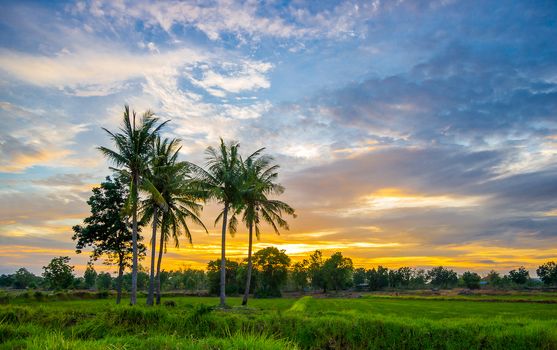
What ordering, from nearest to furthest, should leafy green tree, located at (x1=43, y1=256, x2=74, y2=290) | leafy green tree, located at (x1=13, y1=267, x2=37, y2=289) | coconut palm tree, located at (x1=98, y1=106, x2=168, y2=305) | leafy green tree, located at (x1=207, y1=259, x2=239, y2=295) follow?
1. coconut palm tree, located at (x1=98, y1=106, x2=168, y2=305)
2. leafy green tree, located at (x1=43, y1=256, x2=74, y2=290)
3. leafy green tree, located at (x1=207, y1=259, x2=239, y2=295)
4. leafy green tree, located at (x1=13, y1=267, x2=37, y2=289)

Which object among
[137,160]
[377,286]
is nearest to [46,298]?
[137,160]

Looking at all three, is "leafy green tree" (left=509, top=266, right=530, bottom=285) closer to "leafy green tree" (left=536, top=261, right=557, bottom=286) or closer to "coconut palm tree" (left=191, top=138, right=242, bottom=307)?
"leafy green tree" (left=536, top=261, right=557, bottom=286)

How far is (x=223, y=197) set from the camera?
31.1 m

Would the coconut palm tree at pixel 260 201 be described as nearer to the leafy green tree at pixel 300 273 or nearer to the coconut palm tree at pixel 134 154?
the coconut palm tree at pixel 134 154

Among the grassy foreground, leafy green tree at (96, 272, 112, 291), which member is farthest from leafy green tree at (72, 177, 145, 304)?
leafy green tree at (96, 272, 112, 291)

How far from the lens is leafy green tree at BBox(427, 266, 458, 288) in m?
150

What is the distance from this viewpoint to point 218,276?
78625mm

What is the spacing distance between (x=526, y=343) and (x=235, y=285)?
250 ft

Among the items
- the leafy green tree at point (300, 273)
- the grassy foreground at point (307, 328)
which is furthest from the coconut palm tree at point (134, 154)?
the leafy green tree at point (300, 273)

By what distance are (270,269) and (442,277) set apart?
104 meters

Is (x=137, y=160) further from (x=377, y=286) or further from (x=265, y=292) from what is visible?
(x=377, y=286)

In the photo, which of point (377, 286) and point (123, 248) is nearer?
point (123, 248)

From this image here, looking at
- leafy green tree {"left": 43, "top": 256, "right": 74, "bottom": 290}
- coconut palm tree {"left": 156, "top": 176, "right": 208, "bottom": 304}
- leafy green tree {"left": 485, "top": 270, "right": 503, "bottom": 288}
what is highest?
coconut palm tree {"left": 156, "top": 176, "right": 208, "bottom": 304}

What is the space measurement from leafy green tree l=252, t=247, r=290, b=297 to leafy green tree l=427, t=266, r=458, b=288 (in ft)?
314
